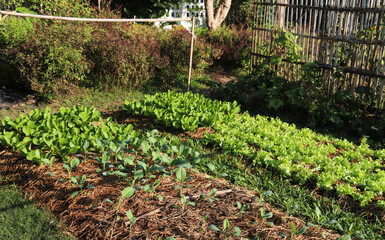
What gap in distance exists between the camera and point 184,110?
5293 mm

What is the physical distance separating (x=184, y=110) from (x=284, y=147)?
1642 millimetres

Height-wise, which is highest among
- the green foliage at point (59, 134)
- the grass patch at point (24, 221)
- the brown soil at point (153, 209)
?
the green foliage at point (59, 134)

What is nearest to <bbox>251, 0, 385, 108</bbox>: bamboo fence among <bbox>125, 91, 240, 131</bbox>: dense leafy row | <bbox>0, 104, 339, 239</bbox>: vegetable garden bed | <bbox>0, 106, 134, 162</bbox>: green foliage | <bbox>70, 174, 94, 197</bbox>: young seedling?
<bbox>125, 91, 240, 131</bbox>: dense leafy row

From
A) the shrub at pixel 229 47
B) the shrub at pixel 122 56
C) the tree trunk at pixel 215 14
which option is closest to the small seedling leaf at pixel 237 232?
the shrub at pixel 122 56

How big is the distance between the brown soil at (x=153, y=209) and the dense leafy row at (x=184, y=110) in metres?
1.52

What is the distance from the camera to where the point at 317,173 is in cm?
388

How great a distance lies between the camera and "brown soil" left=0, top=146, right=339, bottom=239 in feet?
9.00

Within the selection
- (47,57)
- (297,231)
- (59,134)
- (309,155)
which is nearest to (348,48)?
(309,155)

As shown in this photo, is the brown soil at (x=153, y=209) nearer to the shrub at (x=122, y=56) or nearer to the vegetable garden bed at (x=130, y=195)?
the vegetable garden bed at (x=130, y=195)

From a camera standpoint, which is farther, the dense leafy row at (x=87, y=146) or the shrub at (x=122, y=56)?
the shrub at (x=122, y=56)

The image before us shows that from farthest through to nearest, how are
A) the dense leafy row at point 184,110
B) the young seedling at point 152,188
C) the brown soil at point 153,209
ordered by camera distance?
the dense leafy row at point 184,110, the young seedling at point 152,188, the brown soil at point 153,209

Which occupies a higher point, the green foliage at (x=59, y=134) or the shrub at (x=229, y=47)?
the shrub at (x=229, y=47)

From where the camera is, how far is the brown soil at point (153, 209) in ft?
9.00

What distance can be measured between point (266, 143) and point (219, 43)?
659 centimetres
